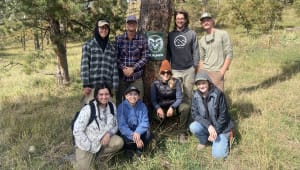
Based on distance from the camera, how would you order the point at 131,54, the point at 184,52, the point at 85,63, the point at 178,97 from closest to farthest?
1. the point at 85,63
2. the point at 131,54
3. the point at 178,97
4. the point at 184,52

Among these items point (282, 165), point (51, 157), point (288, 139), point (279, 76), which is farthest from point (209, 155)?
point (279, 76)

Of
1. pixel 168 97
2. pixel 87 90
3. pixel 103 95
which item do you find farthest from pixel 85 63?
pixel 168 97

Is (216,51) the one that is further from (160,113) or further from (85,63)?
(85,63)

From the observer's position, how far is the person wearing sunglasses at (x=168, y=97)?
15.7ft

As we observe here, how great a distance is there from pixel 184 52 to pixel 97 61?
55.7 inches

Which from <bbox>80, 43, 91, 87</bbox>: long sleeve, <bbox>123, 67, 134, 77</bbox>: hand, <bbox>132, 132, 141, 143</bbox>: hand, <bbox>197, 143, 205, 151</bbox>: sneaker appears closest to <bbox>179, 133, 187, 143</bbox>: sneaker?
<bbox>197, 143, 205, 151</bbox>: sneaker

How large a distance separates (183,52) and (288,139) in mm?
2001

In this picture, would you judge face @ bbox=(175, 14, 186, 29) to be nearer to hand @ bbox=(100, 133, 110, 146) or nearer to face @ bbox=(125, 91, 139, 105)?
face @ bbox=(125, 91, 139, 105)

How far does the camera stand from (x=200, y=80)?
4316 millimetres

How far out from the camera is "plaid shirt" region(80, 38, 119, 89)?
4426 mm

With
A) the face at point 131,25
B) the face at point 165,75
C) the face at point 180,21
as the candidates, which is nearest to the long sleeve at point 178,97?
the face at point 165,75

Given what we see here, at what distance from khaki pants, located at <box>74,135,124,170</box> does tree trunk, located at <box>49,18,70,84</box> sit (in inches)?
277

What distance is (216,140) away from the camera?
173 inches

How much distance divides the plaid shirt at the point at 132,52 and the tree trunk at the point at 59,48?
20.2 feet
